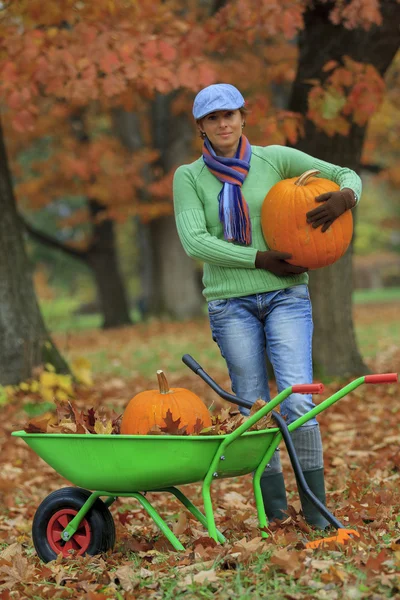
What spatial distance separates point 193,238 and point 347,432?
349 centimetres

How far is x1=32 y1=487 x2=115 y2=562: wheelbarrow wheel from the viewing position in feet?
13.4

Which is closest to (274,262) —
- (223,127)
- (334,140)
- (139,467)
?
(223,127)

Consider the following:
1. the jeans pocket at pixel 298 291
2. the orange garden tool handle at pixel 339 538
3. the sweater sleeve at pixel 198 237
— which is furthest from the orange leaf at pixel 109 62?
the orange garden tool handle at pixel 339 538

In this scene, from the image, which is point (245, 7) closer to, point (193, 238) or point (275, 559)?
point (193, 238)

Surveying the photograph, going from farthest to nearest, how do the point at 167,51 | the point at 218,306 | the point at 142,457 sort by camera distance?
the point at 167,51, the point at 218,306, the point at 142,457

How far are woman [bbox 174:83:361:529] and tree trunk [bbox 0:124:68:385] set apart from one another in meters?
4.94

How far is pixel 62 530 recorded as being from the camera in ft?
13.7

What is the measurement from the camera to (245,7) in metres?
7.56

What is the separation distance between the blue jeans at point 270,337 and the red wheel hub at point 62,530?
37.2 inches

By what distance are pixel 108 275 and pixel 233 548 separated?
17.5 meters

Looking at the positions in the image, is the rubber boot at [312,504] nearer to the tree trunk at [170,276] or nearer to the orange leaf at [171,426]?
the orange leaf at [171,426]

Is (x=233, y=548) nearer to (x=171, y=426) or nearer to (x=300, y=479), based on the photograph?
(x=300, y=479)

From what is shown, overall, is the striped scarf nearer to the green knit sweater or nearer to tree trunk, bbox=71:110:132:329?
the green knit sweater

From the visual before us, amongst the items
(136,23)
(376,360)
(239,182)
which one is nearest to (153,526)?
(239,182)
